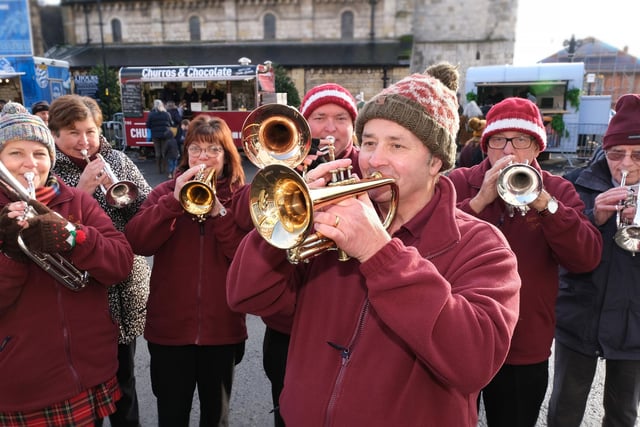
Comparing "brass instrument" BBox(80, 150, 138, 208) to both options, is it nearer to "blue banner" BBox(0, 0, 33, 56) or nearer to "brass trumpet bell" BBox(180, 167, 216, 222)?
"brass trumpet bell" BBox(180, 167, 216, 222)

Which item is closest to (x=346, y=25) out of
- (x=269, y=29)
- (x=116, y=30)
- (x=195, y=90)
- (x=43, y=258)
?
(x=269, y=29)

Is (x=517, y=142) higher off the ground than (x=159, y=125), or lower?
higher

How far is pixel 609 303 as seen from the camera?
283cm

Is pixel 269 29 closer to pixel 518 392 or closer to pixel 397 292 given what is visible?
pixel 518 392

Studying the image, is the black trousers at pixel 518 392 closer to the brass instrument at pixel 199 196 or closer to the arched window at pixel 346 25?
the brass instrument at pixel 199 196

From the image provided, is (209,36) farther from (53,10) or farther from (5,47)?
(5,47)

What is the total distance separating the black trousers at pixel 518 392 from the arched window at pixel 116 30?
39.7 metres

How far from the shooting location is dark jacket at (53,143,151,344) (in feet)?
10.2

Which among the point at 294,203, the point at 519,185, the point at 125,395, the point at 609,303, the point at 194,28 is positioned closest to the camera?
the point at 294,203

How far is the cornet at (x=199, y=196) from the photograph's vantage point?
2.80 metres

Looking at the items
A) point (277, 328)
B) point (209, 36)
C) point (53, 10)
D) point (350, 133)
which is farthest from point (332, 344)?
point (53, 10)

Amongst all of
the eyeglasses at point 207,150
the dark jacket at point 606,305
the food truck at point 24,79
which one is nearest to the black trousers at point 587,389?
the dark jacket at point 606,305

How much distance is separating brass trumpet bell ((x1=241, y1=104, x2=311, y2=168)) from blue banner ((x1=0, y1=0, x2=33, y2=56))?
1945 centimetres

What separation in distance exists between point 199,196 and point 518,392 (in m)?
2.30
